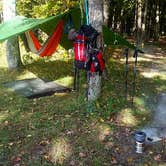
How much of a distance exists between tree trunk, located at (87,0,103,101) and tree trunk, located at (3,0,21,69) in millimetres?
3033

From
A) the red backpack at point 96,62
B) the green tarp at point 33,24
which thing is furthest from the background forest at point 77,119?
the green tarp at point 33,24

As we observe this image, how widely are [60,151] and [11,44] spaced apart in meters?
4.33

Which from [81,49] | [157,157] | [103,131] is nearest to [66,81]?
[81,49]

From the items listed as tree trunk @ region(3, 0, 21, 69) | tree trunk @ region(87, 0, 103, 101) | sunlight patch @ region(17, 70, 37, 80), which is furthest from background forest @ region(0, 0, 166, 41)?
tree trunk @ region(87, 0, 103, 101)

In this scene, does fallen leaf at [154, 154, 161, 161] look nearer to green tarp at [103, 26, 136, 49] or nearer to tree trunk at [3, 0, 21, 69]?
green tarp at [103, 26, 136, 49]

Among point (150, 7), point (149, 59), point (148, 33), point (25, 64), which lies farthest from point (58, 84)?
point (150, 7)

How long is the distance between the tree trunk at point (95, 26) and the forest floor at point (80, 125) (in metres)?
0.21

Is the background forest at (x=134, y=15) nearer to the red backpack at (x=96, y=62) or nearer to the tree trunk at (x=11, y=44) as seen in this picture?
the tree trunk at (x=11, y=44)

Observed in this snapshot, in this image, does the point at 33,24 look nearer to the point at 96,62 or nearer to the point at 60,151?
the point at 96,62

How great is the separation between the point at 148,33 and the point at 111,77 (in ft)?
25.1

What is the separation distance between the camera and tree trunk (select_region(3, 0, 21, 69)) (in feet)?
26.2

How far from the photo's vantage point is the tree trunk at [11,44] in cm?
799

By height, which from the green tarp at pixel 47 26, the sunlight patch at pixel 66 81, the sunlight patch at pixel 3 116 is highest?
the green tarp at pixel 47 26

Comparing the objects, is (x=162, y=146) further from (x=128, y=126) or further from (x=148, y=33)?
(x=148, y=33)
